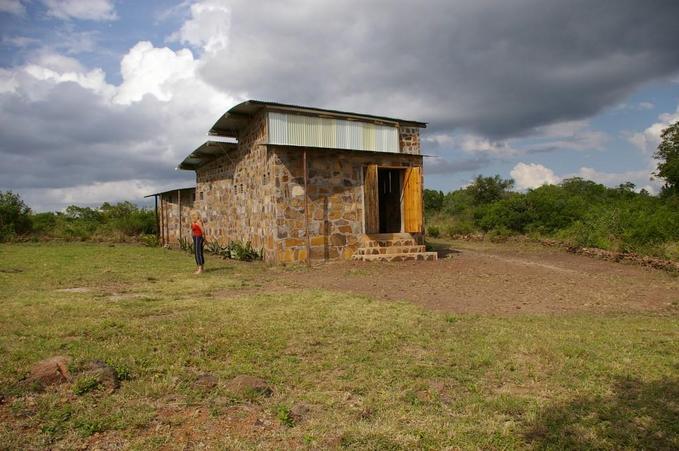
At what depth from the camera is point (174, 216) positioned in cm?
2258

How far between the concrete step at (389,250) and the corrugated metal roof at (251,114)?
4.53m

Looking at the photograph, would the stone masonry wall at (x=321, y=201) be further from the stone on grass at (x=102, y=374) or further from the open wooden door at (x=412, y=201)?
the stone on grass at (x=102, y=374)

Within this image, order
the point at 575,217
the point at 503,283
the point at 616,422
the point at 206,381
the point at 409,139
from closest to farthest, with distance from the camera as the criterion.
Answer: the point at 616,422 < the point at 206,381 < the point at 503,283 < the point at 409,139 < the point at 575,217

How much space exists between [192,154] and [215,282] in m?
9.27

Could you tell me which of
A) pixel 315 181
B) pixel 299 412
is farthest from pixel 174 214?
pixel 299 412

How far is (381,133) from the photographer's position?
16.0m

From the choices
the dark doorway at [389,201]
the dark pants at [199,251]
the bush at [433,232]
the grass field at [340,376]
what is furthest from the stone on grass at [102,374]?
the bush at [433,232]

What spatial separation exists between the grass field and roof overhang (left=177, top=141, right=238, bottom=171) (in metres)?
9.66

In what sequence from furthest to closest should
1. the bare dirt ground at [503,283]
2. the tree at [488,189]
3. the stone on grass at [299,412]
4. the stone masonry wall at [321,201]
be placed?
the tree at [488,189] < the stone masonry wall at [321,201] < the bare dirt ground at [503,283] < the stone on grass at [299,412]

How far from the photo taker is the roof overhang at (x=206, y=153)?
52.3ft

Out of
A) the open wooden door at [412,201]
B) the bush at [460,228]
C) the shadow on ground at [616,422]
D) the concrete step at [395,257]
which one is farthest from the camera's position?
the bush at [460,228]

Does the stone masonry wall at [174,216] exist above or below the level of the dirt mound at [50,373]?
above

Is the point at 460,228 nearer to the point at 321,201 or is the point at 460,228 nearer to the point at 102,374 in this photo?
the point at 321,201

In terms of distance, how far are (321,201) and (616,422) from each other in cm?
1025
